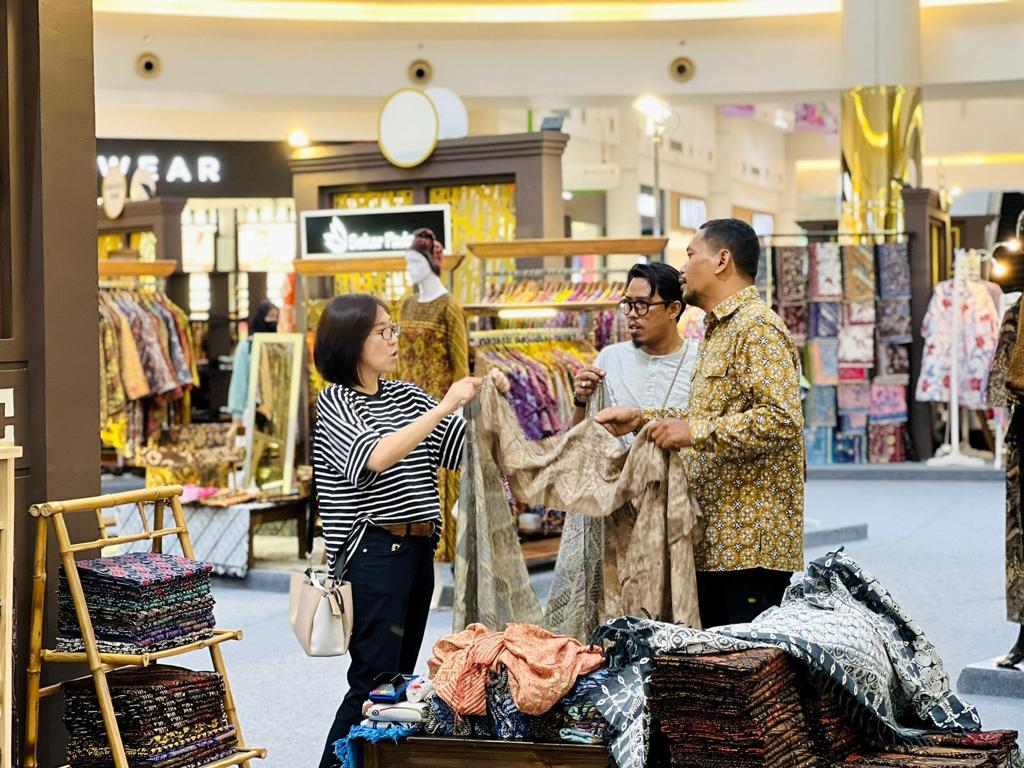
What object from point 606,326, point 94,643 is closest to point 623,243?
point 606,326

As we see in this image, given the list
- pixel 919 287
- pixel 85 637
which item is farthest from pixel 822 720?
pixel 919 287

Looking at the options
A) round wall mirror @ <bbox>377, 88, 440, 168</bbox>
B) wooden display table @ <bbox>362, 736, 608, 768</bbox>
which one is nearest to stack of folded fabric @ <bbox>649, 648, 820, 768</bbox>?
wooden display table @ <bbox>362, 736, 608, 768</bbox>

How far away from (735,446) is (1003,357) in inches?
85.0

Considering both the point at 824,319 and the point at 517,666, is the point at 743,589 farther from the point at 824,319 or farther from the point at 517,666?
the point at 824,319

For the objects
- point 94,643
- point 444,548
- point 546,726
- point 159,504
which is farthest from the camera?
point 444,548

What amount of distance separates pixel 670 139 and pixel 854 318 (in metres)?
10.2

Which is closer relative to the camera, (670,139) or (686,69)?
(686,69)

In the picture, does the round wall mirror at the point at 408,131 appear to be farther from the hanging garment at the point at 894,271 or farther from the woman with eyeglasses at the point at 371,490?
the woman with eyeglasses at the point at 371,490

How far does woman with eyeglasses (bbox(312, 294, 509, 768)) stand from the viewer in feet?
12.5

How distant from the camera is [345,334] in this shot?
386 cm

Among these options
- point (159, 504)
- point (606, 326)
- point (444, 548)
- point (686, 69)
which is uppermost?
point (686, 69)

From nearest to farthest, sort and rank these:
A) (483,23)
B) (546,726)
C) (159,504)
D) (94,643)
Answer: (546,726)
(94,643)
(159,504)
(483,23)

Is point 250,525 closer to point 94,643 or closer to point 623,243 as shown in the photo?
point 623,243

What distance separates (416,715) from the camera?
3281 millimetres
